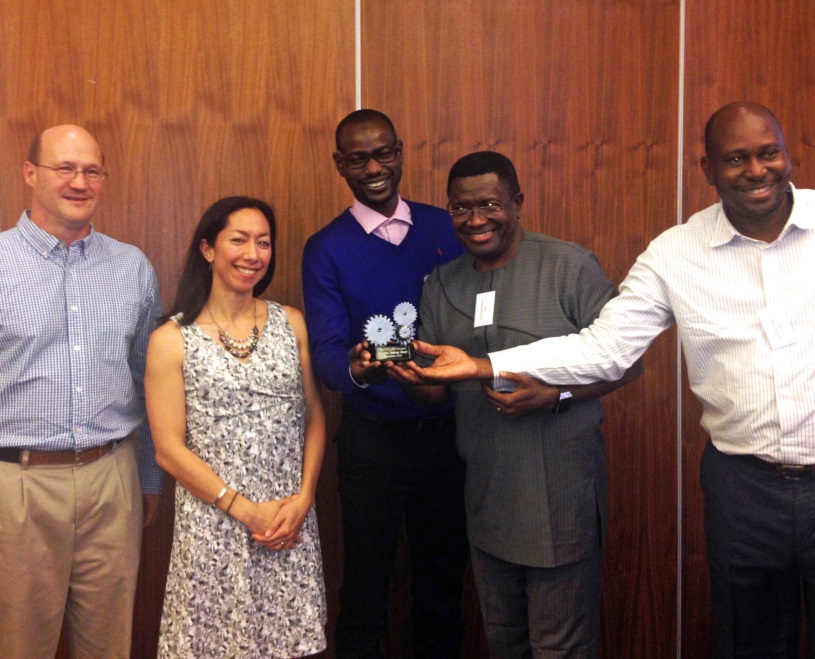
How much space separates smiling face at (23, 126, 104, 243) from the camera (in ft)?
7.99

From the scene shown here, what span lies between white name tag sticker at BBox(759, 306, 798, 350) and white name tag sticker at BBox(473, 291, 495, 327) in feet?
2.21

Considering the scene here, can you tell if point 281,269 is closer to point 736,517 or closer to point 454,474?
point 454,474

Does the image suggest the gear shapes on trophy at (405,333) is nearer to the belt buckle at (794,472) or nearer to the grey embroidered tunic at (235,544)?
the grey embroidered tunic at (235,544)

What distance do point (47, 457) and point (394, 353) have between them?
1.07 m

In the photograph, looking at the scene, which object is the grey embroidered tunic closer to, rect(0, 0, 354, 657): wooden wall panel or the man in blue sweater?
the man in blue sweater

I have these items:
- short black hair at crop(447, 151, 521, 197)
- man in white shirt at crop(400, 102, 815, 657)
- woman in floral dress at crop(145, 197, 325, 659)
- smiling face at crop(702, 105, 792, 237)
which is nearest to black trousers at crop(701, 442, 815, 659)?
man in white shirt at crop(400, 102, 815, 657)

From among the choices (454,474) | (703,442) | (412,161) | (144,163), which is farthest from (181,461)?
(703,442)

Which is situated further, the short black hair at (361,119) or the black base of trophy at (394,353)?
the short black hair at (361,119)

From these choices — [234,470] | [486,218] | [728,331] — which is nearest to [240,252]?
[234,470]

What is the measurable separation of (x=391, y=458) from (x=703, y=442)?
4.75 feet

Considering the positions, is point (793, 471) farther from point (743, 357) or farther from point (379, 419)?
point (379, 419)

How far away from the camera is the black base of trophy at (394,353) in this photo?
7.22ft

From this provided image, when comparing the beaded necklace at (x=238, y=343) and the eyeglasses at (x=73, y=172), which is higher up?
the eyeglasses at (x=73, y=172)

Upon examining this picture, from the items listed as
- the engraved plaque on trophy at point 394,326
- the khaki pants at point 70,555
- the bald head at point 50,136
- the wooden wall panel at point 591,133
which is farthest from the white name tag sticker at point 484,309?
the bald head at point 50,136
